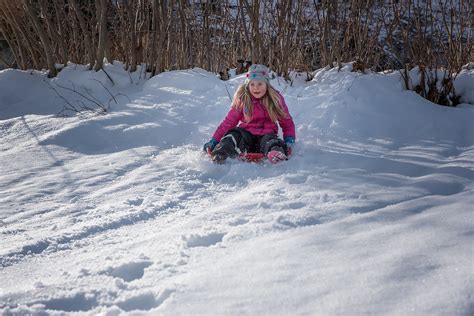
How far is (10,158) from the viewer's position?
3.52 metres

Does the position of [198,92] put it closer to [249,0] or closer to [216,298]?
[249,0]

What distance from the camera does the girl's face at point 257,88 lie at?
340 centimetres

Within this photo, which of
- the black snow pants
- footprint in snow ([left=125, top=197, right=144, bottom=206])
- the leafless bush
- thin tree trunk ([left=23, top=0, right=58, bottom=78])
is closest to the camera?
footprint in snow ([left=125, top=197, right=144, bottom=206])

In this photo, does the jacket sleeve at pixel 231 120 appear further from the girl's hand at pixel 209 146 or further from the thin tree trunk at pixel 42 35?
the thin tree trunk at pixel 42 35

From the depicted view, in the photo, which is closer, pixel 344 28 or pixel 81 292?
pixel 81 292

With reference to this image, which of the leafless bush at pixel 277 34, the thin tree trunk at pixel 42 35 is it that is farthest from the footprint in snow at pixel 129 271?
the thin tree trunk at pixel 42 35

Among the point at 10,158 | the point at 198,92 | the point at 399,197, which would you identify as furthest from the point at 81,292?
the point at 198,92

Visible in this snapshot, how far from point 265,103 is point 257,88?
136mm

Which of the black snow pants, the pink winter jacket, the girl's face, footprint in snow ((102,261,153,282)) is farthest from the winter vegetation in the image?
the girl's face

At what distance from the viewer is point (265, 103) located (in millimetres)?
3389

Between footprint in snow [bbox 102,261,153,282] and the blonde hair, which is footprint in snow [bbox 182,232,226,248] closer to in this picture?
footprint in snow [bbox 102,261,153,282]

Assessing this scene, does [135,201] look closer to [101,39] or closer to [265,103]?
[265,103]

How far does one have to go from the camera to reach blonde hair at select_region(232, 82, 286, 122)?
336 centimetres

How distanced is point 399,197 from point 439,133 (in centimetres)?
163
